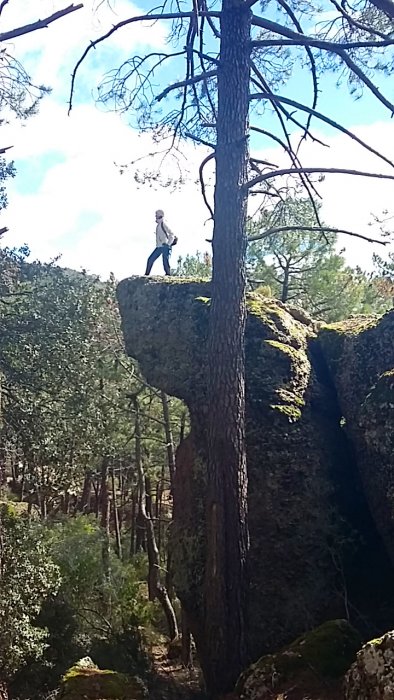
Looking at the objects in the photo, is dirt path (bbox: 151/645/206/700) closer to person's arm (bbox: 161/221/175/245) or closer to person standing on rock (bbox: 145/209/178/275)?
person standing on rock (bbox: 145/209/178/275)

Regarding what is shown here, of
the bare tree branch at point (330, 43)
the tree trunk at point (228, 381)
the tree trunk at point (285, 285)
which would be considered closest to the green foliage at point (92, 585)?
the tree trunk at point (285, 285)

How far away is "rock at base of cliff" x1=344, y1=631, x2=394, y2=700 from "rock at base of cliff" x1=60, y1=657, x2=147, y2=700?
3.01m

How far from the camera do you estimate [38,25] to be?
19.0 ft

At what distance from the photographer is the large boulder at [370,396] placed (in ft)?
21.8

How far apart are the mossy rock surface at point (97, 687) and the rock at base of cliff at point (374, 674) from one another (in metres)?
3.01

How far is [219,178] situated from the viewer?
6.35m

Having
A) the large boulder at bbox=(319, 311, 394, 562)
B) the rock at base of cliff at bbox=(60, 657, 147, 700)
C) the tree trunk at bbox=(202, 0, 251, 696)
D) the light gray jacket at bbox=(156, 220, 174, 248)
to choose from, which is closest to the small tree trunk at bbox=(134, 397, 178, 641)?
the light gray jacket at bbox=(156, 220, 174, 248)

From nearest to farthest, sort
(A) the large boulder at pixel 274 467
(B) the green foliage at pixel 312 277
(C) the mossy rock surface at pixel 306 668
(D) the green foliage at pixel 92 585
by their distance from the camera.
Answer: (C) the mossy rock surface at pixel 306 668
(A) the large boulder at pixel 274 467
(D) the green foliage at pixel 92 585
(B) the green foliage at pixel 312 277

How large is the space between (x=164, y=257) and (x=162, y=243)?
22cm

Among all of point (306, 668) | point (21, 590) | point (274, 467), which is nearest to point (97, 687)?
point (306, 668)

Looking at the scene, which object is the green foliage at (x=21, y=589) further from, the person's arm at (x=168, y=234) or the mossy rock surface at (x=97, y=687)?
the person's arm at (x=168, y=234)

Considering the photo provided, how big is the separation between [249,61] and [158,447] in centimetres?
1596

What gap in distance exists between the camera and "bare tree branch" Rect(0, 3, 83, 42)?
5711 millimetres

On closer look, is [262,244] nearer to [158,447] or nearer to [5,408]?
[5,408]
